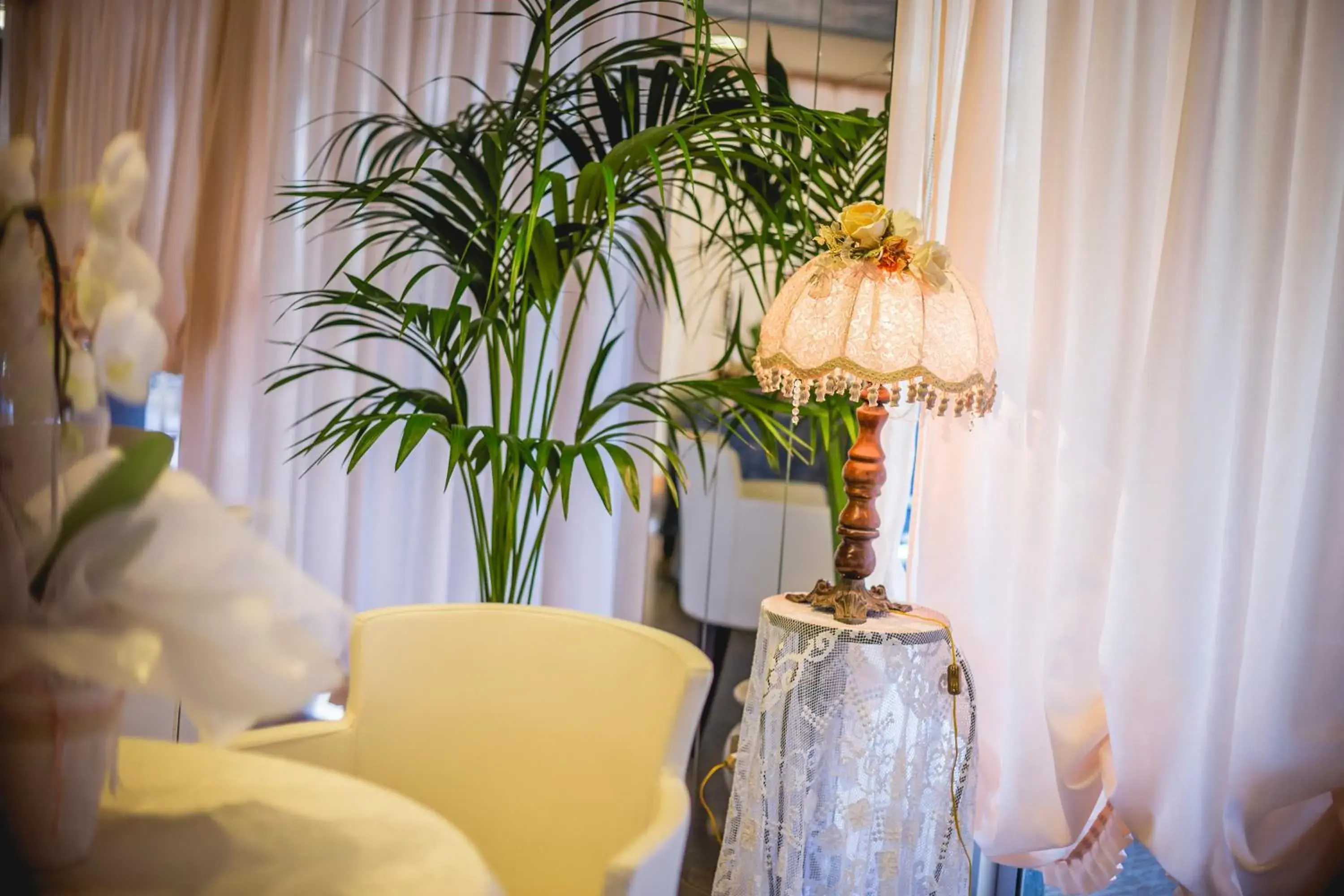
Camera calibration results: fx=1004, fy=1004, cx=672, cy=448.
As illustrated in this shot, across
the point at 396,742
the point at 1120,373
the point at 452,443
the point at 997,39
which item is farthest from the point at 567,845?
the point at 997,39

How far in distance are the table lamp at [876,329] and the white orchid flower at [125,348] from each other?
4.05ft

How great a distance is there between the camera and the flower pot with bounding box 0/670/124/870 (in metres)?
0.35

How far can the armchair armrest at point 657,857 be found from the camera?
0.89 metres

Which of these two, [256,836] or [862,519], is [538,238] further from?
[256,836]

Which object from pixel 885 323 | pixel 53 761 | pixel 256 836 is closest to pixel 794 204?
pixel 885 323

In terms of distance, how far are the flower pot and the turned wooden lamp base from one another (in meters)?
1.42

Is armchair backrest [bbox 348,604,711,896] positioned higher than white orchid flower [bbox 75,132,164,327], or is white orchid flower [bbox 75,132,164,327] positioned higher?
white orchid flower [bbox 75,132,164,327]

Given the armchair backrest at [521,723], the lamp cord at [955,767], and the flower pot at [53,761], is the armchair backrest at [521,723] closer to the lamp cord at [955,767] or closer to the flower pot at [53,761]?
the lamp cord at [955,767]

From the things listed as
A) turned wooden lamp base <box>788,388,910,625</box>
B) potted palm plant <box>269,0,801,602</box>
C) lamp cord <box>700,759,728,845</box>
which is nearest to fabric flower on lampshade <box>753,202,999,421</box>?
turned wooden lamp base <box>788,388,910,625</box>

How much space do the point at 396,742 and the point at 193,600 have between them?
3.06 ft

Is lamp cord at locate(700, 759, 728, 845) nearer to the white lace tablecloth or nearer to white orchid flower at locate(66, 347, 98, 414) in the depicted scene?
the white lace tablecloth

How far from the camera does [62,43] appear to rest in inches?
16.0

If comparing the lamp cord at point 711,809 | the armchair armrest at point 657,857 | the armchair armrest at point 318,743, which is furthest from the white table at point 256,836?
the lamp cord at point 711,809

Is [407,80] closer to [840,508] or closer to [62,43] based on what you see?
[840,508]
